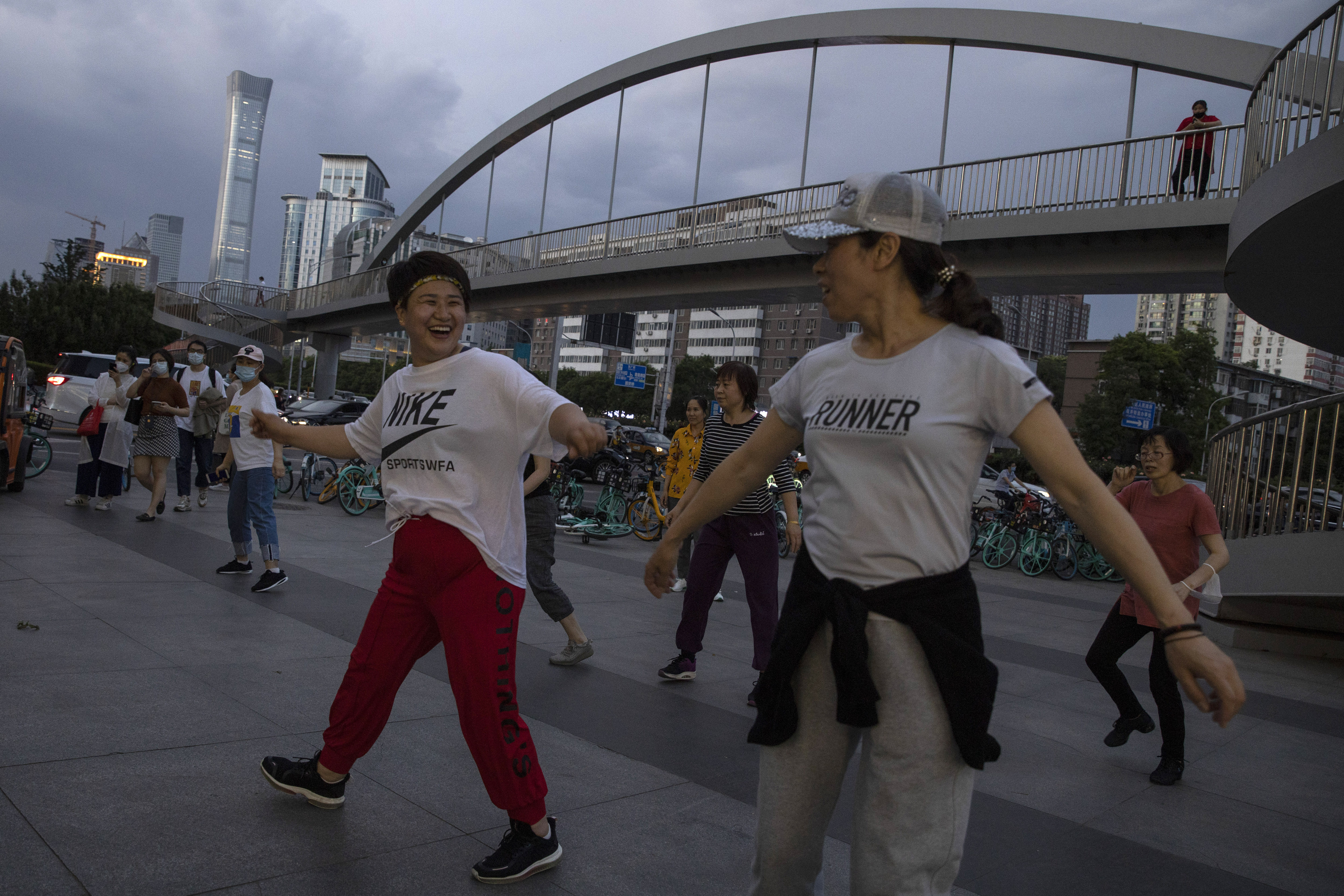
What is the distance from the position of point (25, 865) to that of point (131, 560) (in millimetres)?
5664

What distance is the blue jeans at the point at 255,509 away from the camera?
23.9 feet

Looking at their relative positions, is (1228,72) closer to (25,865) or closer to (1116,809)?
(1116,809)

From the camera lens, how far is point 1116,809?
424 cm

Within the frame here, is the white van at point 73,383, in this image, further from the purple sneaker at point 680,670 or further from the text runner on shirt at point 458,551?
the text runner on shirt at point 458,551

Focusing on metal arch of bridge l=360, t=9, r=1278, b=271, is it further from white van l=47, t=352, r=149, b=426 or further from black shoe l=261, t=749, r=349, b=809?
white van l=47, t=352, r=149, b=426

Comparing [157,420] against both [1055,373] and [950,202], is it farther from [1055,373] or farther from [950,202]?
[1055,373]

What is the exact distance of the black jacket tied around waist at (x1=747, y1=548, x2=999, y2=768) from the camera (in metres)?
1.92

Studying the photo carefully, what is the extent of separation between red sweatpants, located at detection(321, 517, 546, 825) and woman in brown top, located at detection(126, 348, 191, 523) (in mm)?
8390

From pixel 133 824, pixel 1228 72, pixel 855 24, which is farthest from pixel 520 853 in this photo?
pixel 855 24

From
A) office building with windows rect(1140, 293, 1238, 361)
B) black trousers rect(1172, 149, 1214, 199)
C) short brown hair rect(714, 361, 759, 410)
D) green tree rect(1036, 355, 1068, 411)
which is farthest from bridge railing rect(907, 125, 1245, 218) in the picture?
office building with windows rect(1140, 293, 1238, 361)

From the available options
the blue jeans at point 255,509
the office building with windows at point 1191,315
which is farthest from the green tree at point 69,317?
the office building with windows at point 1191,315

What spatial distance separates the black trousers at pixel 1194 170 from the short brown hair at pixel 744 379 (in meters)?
12.4

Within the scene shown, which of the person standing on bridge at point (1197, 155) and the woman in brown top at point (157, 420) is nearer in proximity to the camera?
the woman in brown top at point (157, 420)

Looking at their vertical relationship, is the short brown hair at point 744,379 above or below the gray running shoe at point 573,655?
above
